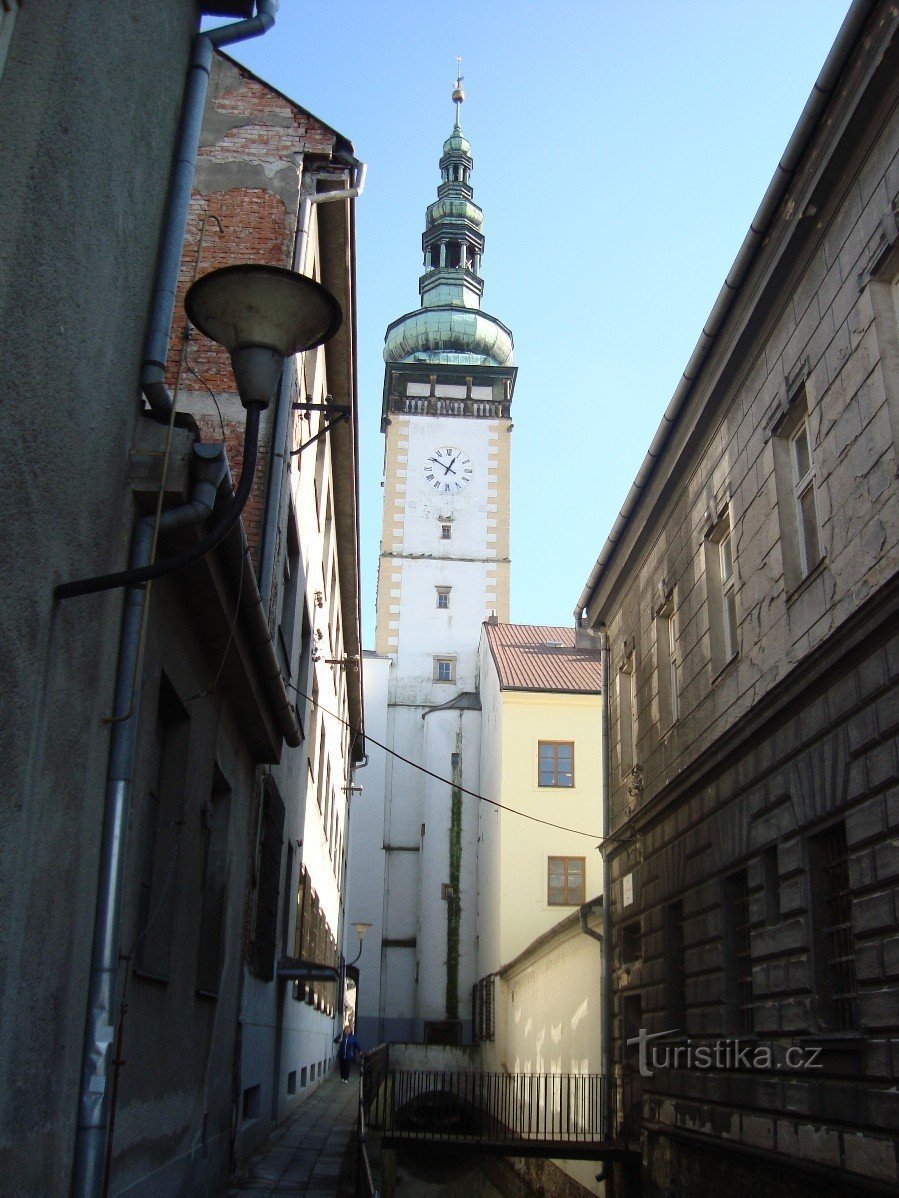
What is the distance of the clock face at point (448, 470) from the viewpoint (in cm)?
4988

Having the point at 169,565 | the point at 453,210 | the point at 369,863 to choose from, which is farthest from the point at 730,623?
the point at 453,210

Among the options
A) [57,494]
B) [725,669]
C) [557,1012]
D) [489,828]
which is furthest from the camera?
[489,828]

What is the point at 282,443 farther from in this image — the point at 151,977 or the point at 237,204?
the point at 151,977

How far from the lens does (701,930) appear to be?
40.3ft

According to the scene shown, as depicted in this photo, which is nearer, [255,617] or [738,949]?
[255,617]

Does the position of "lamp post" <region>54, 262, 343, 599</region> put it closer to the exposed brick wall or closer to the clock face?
the exposed brick wall

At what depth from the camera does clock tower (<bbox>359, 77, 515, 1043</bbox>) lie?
3884cm

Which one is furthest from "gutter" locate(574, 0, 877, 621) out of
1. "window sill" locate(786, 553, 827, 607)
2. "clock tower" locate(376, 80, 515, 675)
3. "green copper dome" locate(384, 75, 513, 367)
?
"green copper dome" locate(384, 75, 513, 367)

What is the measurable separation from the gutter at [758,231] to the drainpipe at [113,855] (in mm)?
5510

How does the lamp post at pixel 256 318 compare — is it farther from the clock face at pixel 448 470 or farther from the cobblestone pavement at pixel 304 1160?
the clock face at pixel 448 470

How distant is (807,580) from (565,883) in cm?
2374

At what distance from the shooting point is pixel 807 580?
9.62 m

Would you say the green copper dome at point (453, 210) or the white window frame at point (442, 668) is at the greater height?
the green copper dome at point (453, 210)

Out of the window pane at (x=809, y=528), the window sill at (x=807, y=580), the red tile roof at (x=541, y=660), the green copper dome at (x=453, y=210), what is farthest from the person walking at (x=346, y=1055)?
the green copper dome at (x=453, y=210)
